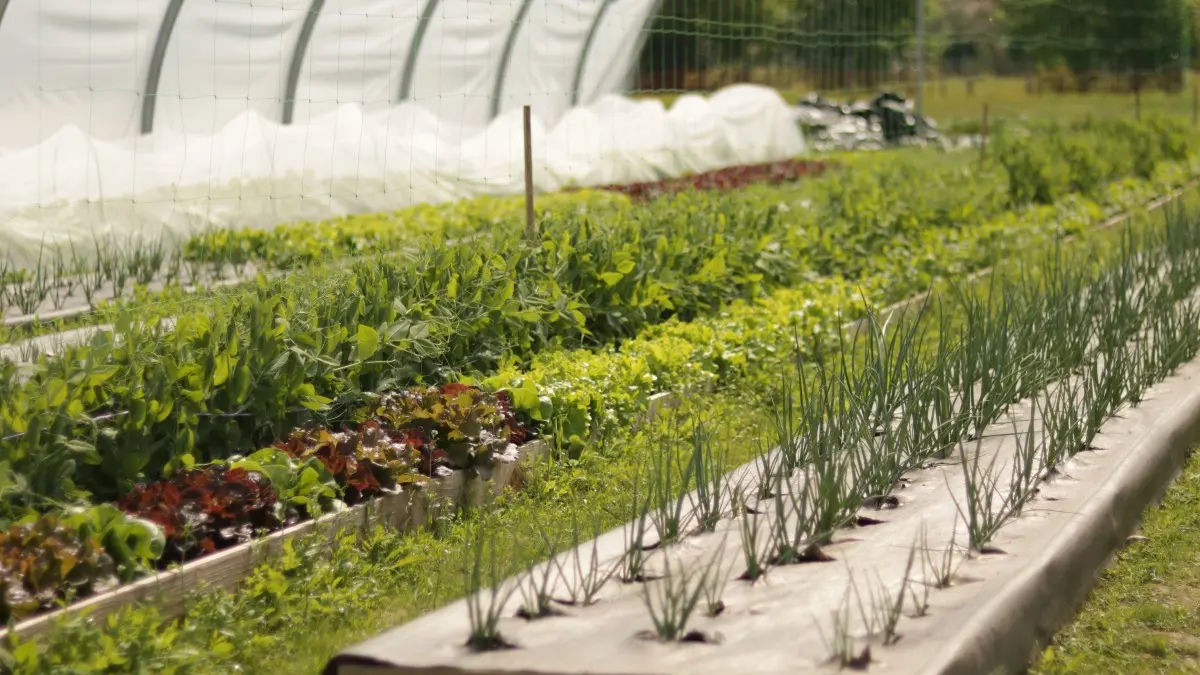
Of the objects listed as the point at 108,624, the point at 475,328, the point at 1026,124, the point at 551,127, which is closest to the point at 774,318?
the point at 475,328

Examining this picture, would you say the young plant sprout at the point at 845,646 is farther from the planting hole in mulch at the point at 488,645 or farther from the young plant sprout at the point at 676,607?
the planting hole in mulch at the point at 488,645

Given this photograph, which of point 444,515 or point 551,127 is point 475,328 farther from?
point 551,127

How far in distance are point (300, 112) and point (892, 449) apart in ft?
28.0

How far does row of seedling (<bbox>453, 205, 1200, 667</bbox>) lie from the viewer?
10.4 ft

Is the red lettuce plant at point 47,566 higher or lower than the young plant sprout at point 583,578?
higher

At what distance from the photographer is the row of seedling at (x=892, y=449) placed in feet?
10.4

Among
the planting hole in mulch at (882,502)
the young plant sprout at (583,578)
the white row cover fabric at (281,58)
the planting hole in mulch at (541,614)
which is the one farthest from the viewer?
the white row cover fabric at (281,58)

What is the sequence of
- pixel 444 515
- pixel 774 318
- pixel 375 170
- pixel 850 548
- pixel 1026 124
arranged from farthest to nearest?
pixel 1026 124 → pixel 375 170 → pixel 774 318 → pixel 444 515 → pixel 850 548

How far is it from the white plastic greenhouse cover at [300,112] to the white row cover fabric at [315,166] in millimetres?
16

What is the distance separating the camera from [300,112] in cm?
1144

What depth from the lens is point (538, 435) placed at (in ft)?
16.0

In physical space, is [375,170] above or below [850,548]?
above

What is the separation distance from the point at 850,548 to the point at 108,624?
186 cm

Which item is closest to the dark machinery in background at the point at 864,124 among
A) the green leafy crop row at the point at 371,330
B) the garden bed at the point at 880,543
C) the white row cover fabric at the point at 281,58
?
the white row cover fabric at the point at 281,58
